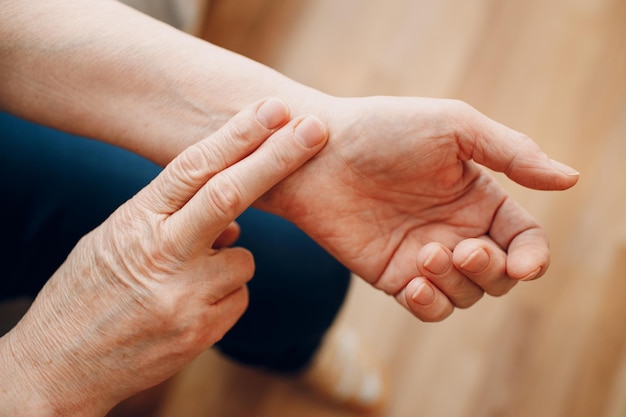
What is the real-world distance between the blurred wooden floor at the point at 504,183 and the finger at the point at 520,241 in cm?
55

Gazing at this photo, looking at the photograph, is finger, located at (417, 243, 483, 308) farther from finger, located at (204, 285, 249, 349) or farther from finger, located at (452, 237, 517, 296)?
finger, located at (204, 285, 249, 349)

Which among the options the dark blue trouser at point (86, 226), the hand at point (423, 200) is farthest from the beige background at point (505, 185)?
the hand at point (423, 200)

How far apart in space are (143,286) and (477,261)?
44 centimetres

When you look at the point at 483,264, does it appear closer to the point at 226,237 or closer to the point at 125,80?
the point at 226,237

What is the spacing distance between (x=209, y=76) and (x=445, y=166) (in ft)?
1.32

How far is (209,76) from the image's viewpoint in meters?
0.88

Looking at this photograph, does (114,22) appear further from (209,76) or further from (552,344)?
(552,344)

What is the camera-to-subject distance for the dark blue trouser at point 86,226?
86 centimetres

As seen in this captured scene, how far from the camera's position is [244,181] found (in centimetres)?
71

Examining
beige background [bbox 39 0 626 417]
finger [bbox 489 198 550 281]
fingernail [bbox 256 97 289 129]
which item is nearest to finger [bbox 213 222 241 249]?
fingernail [bbox 256 97 289 129]

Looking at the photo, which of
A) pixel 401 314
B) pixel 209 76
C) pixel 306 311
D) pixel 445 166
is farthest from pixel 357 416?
pixel 209 76

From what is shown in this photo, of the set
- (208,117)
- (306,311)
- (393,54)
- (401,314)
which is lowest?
(401,314)

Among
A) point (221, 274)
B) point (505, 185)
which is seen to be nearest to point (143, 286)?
point (221, 274)

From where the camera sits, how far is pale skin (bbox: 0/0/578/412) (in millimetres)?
734
